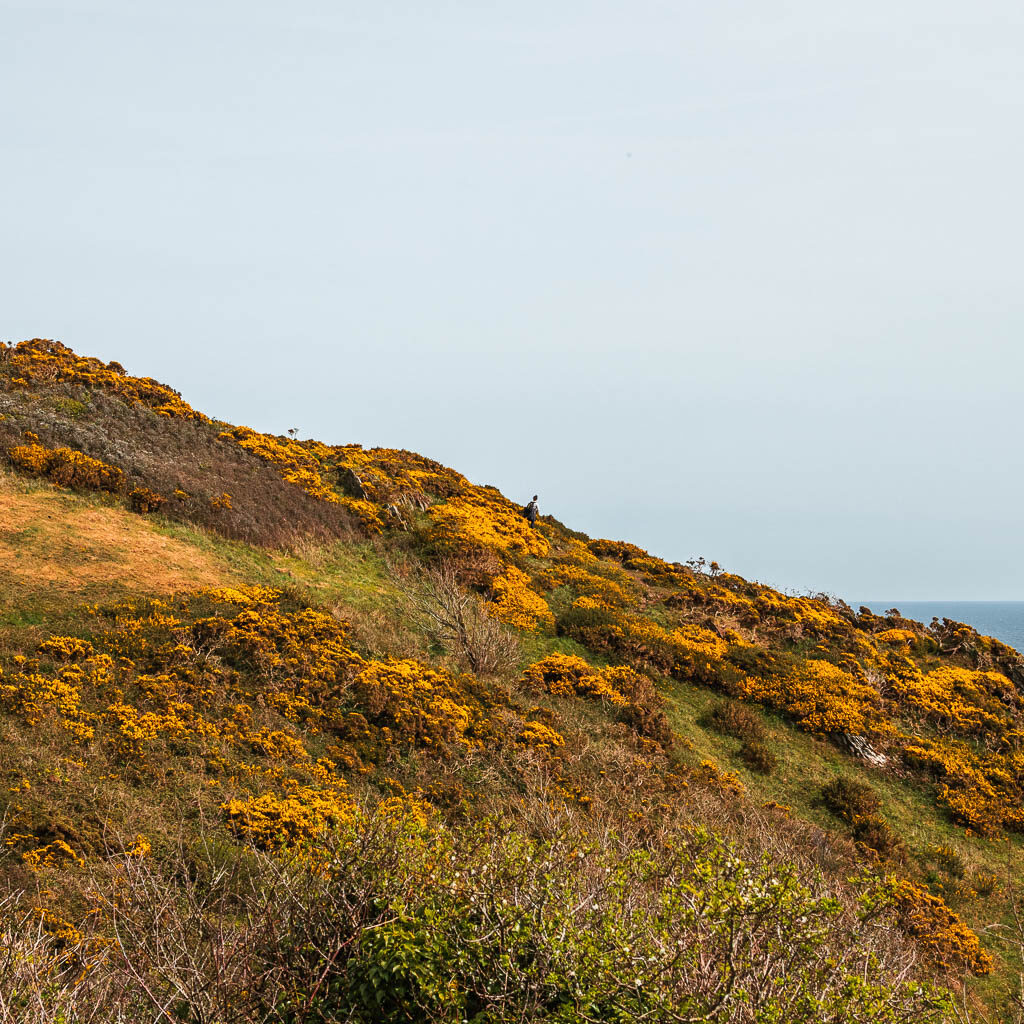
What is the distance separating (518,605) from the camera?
2330 cm

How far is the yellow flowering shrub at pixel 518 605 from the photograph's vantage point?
883 inches

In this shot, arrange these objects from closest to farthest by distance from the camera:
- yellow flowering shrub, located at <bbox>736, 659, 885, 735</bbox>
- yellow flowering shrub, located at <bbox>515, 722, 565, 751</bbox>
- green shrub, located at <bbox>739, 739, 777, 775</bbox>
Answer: yellow flowering shrub, located at <bbox>515, 722, 565, 751</bbox>
green shrub, located at <bbox>739, 739, 777, 775</bbox>
yellow flowering shrub, located at <bbox>736, 659, 885, 735</bbox>

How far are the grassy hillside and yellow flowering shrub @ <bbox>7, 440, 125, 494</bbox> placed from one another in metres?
0.12

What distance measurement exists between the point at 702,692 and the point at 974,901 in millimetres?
8372

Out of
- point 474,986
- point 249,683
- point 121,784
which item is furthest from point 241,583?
point 474,986

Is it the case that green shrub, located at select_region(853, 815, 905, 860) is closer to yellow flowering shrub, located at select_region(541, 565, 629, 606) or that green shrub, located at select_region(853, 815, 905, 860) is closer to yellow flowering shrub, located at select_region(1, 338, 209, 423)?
yellow flowering shrub, located at select_region(541, 565, 629, 606)

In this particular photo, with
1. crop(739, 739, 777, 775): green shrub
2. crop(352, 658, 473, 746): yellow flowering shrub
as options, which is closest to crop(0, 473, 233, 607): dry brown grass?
crop(352, 658, 473, 746): yellow flowering shrub

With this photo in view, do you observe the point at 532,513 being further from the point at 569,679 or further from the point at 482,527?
the point at 569,679

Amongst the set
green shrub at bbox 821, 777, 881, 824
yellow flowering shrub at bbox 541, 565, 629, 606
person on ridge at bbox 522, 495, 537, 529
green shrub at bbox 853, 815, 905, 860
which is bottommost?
green shrub at bbox 853, 815, 905, 860

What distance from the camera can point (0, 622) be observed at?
12617 mm

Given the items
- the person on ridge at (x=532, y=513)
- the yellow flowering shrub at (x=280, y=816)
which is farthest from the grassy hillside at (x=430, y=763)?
the person on ridge at (x=532, y=513)

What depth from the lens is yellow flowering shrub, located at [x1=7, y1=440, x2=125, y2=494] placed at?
19141 mm

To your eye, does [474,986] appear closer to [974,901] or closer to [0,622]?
[0,622]

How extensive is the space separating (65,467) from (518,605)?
569 inches
